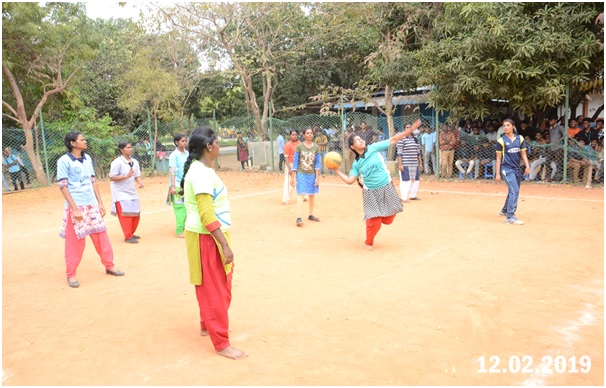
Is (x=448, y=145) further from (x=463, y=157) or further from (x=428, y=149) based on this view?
(x=428, y=149)

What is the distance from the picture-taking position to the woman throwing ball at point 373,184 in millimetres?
6555

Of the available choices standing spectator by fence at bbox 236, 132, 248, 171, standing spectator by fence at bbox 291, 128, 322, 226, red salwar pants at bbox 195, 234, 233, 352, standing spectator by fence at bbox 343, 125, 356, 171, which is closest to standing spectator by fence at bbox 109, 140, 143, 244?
standing spectator by fence at bbox 291, 128, 322, 226

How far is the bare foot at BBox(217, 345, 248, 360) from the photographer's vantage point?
3.67 meters

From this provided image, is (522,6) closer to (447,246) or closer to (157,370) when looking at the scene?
(447,246)

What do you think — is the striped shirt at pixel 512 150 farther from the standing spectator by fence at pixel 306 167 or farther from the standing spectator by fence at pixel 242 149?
the standing spectator by fence at pixel 242 149

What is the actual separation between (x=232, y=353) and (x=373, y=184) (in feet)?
11.5

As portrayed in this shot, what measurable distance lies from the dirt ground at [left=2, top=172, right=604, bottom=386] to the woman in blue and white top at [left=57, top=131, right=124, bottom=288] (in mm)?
387

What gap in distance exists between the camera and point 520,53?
1146cm

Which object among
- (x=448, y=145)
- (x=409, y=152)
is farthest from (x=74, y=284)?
(x=448, y=145)

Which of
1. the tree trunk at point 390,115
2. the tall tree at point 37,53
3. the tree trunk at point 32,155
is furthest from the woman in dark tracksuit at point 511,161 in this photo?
the tree trunk at point 32,155

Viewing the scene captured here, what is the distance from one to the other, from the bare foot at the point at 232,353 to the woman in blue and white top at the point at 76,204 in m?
2.65

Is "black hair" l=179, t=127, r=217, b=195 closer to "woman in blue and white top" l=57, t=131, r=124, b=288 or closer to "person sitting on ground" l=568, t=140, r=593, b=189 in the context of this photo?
"woman in blue and white top" l=57, t=131, r=124, b=288

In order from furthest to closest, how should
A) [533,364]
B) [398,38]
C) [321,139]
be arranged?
[321,139] < [398,38] < [533,364]

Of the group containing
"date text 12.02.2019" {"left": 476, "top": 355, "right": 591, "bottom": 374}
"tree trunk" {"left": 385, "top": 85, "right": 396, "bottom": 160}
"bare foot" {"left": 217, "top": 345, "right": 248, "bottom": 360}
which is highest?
"tree trunk" {"left": 385, "top": 85, "right": 396, "bottom": 160}
